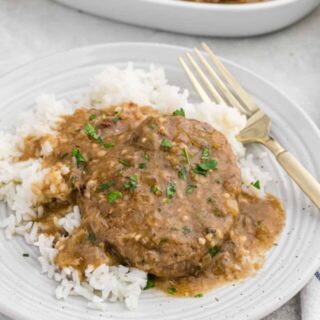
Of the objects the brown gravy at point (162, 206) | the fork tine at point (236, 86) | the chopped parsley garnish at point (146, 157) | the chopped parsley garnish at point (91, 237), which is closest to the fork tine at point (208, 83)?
the fork tine at point (236, 86)

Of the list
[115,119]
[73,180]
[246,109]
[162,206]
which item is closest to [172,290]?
[162,206]


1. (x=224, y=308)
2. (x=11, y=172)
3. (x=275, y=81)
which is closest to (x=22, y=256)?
(x=11, y=172)

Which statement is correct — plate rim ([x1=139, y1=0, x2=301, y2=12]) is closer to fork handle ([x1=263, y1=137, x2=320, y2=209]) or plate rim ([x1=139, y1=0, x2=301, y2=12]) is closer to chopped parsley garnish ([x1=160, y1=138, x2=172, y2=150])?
fork handle ([x1=263, y1=137, x2=320, y2=209])

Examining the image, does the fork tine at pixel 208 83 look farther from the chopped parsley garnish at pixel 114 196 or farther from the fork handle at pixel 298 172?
the chopped parsley garnish at pixel 114 196

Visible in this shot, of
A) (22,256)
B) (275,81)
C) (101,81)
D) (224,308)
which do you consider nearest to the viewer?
(224,308)

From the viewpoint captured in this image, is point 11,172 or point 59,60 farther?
point 59,60

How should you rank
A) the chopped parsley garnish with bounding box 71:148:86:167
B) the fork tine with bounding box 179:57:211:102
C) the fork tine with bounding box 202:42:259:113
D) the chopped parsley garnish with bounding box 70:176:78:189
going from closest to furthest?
1. the chopped parsley garnish with bounding box 70:176:78:189
2. the chopped parsley garnish with bounding box 71:148:86:167
3. the fork tine with bounding box 202:42:259:113
4. the fork tine with bounding box 179:57:211:102

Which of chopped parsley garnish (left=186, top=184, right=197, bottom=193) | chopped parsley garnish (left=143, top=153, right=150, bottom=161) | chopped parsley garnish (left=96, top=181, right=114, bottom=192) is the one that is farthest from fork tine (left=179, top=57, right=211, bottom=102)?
chopped parsley garnish (left=96, top=181, right=114, bottom=192)

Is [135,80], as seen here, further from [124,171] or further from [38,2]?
[38,2]
